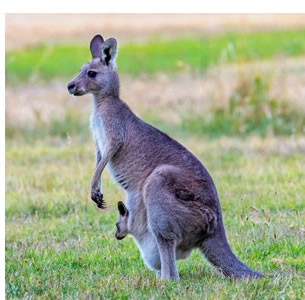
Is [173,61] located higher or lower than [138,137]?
higher

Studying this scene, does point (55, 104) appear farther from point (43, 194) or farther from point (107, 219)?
point (107, 219)

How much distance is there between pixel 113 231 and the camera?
7590 millimetres

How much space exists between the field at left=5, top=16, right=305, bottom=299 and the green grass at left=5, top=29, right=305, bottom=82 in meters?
0.04

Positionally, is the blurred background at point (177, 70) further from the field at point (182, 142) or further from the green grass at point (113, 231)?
the green grass at point (113, 231)

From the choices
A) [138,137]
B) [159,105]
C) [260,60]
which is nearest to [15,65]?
[159,105]

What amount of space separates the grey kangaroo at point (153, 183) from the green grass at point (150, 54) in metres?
8.48

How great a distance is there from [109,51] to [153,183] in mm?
1278

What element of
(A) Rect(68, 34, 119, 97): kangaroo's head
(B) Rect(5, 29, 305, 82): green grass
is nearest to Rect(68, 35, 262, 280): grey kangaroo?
(A) Rect(68, 34, 119, 97): kangaroo's head

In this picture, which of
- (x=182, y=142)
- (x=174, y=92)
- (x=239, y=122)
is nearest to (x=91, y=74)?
(x=182, y=142)

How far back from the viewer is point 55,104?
14.8 m

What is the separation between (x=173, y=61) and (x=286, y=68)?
17.9ft

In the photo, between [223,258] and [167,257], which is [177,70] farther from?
[167,257]

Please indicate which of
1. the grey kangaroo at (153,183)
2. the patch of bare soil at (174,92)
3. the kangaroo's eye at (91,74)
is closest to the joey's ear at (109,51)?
the grey kangaroo at (153,183)

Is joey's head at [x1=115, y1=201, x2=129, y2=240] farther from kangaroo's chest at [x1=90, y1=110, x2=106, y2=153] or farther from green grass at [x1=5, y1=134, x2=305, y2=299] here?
kangaroo's chest at [x1=90, y1=110, x2=106, y2=153]
